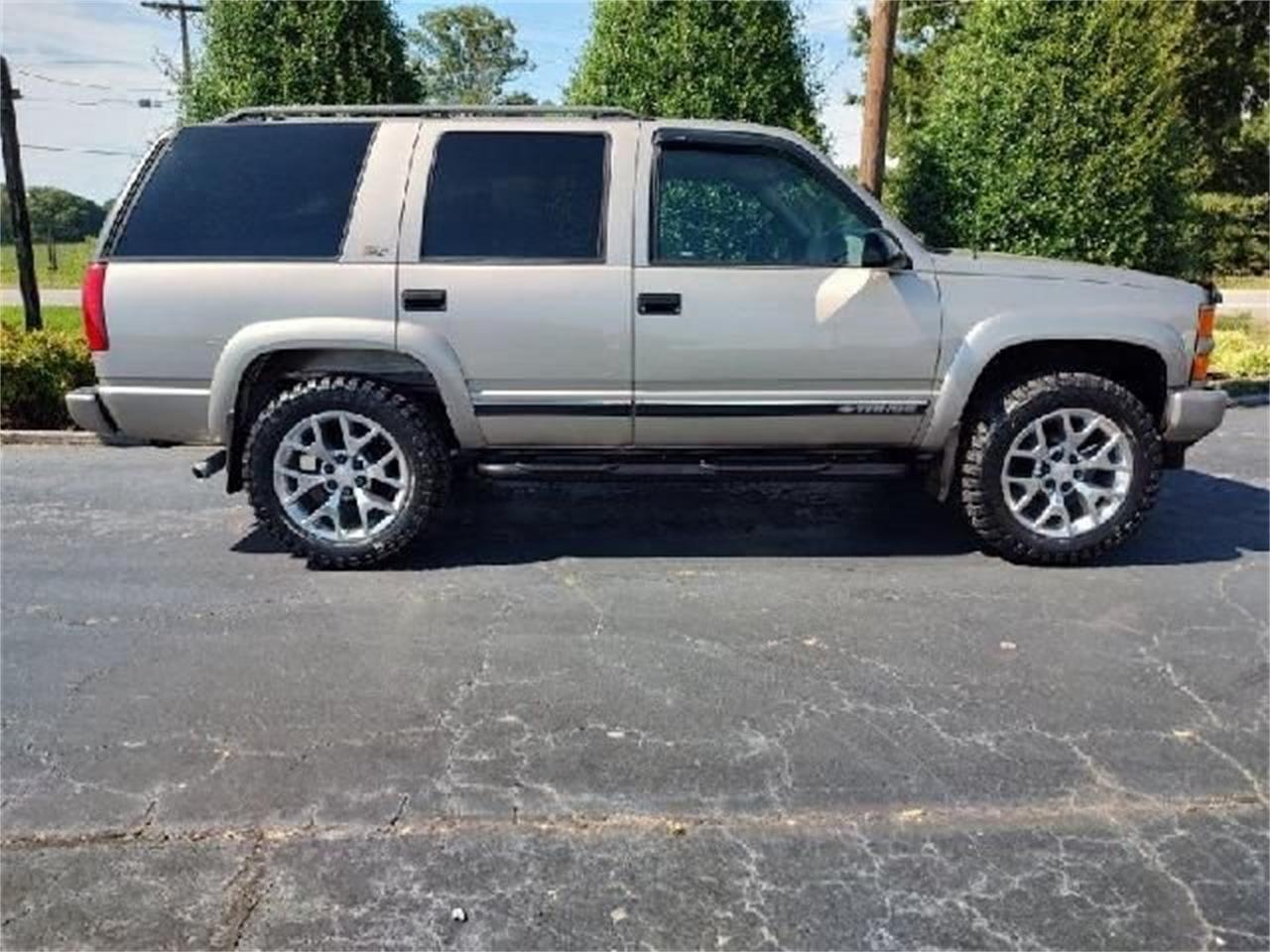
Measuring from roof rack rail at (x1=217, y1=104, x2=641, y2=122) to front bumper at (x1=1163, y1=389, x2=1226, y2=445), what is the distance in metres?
2.68

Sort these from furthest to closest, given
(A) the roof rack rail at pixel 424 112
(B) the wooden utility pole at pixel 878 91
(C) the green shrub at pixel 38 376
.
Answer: (B) the wooden utility pole at pixel 878 91, (C) the green shrub at pixel 38 376, (A) the roof rack rail at pixel 424 112

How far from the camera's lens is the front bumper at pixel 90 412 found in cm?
478

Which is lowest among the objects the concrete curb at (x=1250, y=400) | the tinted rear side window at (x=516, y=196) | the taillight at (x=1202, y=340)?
A: the concrete curb at (x=1250, y=400)

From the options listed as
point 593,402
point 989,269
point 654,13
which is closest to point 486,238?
point 593,402

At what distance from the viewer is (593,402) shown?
480 centimetres

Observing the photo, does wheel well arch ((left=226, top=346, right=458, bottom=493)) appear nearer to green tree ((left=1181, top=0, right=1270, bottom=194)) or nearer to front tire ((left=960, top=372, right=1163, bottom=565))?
front tire ((left=960, top=372, right=1163, bottom=565))

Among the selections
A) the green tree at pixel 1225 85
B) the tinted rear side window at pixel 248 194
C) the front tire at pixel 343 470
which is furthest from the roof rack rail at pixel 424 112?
the green tree at pixel 1225 85

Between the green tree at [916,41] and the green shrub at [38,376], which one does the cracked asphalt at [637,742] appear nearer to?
the green shrub at [38,376]

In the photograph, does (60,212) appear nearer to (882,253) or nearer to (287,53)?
(287,53)

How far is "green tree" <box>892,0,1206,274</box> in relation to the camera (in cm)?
910

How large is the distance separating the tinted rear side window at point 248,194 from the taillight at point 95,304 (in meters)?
0.13

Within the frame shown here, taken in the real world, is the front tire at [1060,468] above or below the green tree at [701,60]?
below

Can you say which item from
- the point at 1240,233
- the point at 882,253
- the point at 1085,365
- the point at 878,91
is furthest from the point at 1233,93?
the point at 882,253

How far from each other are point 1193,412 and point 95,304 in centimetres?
470
